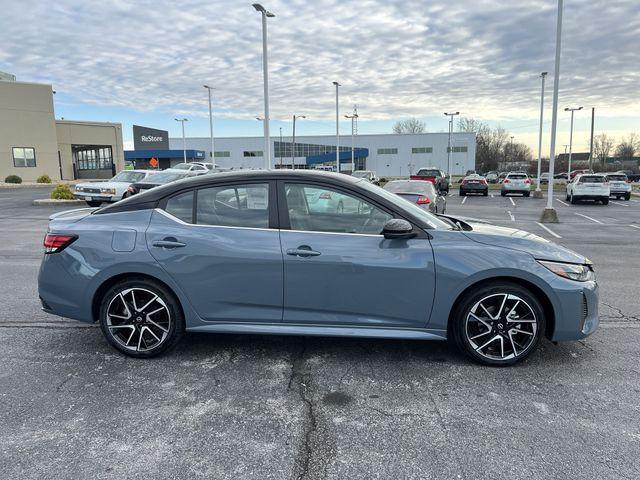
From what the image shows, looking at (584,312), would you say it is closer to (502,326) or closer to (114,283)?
Result: (502,326)

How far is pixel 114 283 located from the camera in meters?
4.08

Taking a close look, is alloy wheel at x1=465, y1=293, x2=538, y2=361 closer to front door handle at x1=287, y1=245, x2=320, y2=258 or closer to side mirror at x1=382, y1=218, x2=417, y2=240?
side mirror at x1=382, y1=218, x2=417, y2=240

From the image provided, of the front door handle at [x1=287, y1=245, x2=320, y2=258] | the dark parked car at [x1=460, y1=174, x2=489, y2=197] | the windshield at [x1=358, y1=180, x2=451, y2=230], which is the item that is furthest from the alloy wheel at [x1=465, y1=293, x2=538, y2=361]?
the dark parked car at [x1=460, y1=174, x2=489, y2=197]

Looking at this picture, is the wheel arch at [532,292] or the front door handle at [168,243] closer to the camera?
the wheel arch at [532,292]

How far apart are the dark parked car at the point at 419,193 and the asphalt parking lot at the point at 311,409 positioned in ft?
22.2

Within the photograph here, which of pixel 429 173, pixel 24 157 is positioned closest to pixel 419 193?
pixel 429 173

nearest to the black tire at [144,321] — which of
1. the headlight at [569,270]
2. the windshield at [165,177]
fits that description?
the headlight at [569,270]

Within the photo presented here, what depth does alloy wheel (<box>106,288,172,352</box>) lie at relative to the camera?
4.03m

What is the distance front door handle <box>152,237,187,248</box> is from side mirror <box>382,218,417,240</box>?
162 centimetres

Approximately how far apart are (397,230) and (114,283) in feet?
7.83

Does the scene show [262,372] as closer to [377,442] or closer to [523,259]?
[377,442]

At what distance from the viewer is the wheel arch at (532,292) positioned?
3807 mm

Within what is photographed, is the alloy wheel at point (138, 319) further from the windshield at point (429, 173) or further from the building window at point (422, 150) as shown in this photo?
the building window at point (422, 150)

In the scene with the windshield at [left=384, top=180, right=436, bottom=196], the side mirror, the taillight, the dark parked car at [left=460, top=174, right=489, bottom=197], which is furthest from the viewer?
the dark parked car at [left=460, top=174, right=489, bottom=197]
